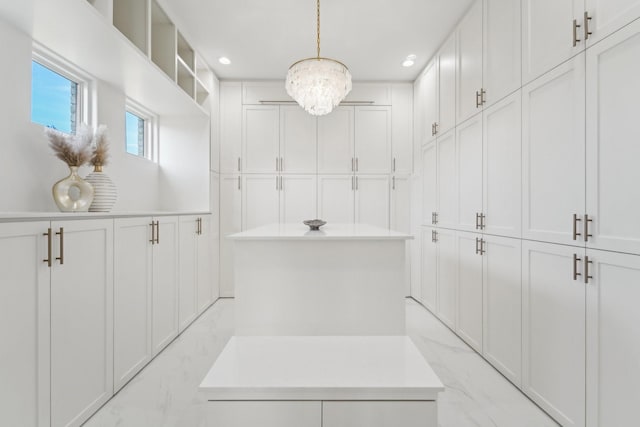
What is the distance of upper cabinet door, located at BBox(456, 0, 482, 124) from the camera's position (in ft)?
8.10

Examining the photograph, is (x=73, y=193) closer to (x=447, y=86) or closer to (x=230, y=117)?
(x=230, y=117)

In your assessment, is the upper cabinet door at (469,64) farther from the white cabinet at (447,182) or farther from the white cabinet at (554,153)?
the white cabinet at (554,153)

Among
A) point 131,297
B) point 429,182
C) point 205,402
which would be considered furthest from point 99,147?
point 429,182

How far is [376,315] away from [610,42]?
161 centimetres

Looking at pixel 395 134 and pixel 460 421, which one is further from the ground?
pixel 395 134

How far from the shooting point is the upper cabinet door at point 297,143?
4121 mm

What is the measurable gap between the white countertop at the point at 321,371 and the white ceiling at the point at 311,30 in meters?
2.60

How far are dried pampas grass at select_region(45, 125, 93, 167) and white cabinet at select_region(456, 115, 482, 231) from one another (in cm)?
280

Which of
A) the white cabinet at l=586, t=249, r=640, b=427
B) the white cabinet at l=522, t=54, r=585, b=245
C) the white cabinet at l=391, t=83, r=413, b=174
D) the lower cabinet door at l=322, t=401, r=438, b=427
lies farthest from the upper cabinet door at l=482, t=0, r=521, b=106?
the lower cabinet door at l=322, t=401, r=438, b=427

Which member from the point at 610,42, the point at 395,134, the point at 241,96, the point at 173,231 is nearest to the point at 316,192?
the point at 395,134

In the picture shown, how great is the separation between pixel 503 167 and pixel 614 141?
81 cm

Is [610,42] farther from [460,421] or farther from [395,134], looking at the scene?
[395,134]

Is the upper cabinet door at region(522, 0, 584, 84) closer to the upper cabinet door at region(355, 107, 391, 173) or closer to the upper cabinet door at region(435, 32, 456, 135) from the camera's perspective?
the upper cabinet door at region(435, 32, 456, 135)

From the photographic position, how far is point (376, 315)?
1.56 m
